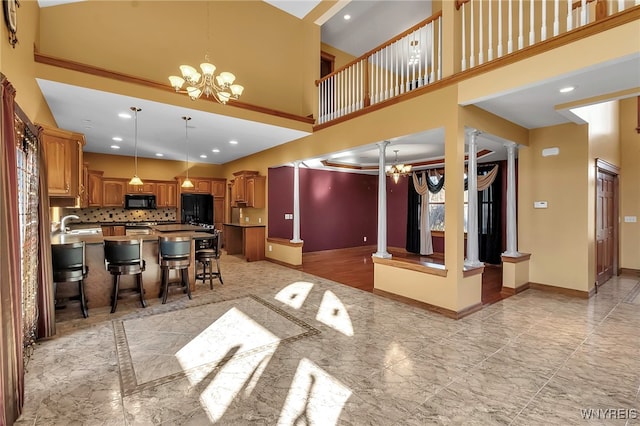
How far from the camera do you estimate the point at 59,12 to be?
4.21 m

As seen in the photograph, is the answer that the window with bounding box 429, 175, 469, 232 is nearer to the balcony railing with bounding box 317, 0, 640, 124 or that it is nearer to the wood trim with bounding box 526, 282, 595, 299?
the wood trim with bounding box 526, 282, 595, 299

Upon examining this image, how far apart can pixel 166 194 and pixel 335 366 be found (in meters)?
8.34

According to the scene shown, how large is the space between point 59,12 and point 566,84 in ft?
21.9

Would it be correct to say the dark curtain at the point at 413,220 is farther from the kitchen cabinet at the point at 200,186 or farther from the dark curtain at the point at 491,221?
the kitchen cabinet at the point at 200,186

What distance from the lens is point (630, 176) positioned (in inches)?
239

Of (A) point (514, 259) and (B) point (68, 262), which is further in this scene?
(A) point (514, 259)

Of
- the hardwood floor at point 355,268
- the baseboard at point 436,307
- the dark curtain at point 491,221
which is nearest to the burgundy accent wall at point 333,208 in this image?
the hardwood floor at point 355,268

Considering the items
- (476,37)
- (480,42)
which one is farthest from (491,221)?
(480,42)

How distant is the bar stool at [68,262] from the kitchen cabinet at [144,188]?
5578mm

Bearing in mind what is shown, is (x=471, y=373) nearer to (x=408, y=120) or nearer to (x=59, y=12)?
(x=408, y=120)

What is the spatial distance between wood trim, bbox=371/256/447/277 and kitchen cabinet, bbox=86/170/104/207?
765 centimetres

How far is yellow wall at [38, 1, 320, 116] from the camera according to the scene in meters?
4.37

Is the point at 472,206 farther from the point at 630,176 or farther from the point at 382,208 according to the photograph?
the point at 630,176

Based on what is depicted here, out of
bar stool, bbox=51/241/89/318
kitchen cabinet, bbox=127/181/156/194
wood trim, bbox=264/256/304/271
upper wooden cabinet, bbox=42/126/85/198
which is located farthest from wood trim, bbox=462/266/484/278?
kitchen cabinet, bbox=127/181/156/194
